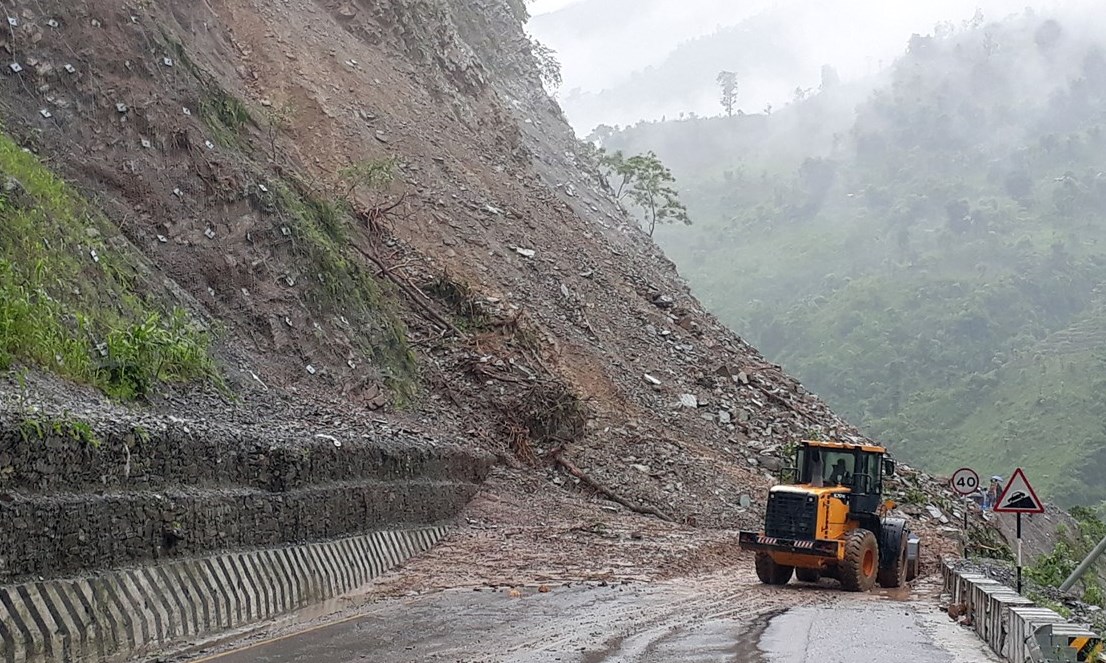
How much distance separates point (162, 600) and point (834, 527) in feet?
32.6

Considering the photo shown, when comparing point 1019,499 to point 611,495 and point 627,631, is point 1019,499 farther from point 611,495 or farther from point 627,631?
point 611,495

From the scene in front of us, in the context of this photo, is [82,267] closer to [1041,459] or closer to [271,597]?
[271,597]

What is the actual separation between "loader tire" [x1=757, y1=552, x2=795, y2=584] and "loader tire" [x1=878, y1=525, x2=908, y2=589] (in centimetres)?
156

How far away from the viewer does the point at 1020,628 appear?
934cm

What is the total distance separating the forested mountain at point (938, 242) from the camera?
265 feet

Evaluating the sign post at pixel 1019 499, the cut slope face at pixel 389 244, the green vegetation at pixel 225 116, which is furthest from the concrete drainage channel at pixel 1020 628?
the green vegetation at pixel 225 116

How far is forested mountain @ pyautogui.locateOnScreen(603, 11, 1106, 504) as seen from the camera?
80.7 metres

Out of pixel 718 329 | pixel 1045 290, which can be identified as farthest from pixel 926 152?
pixel 718 329

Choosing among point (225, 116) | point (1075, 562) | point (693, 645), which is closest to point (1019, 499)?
point (693, 645)

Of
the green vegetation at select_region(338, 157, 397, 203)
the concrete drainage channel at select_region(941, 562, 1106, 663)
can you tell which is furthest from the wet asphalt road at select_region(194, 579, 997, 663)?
the green vegetation at select_region(338, 157, 397, 203)

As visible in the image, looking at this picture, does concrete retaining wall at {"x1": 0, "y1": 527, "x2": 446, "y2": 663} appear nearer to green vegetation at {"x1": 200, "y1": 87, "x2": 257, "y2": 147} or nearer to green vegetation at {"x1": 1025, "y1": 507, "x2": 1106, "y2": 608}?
green vegetation at {"x1": 200, "y1": 87, "x2": 257, "y2": 147}

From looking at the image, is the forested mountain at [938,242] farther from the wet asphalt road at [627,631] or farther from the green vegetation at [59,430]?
the green vegetation at [59,430]

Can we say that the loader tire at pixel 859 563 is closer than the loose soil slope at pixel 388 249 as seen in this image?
Yes

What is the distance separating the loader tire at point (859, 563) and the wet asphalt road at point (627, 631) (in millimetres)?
910
